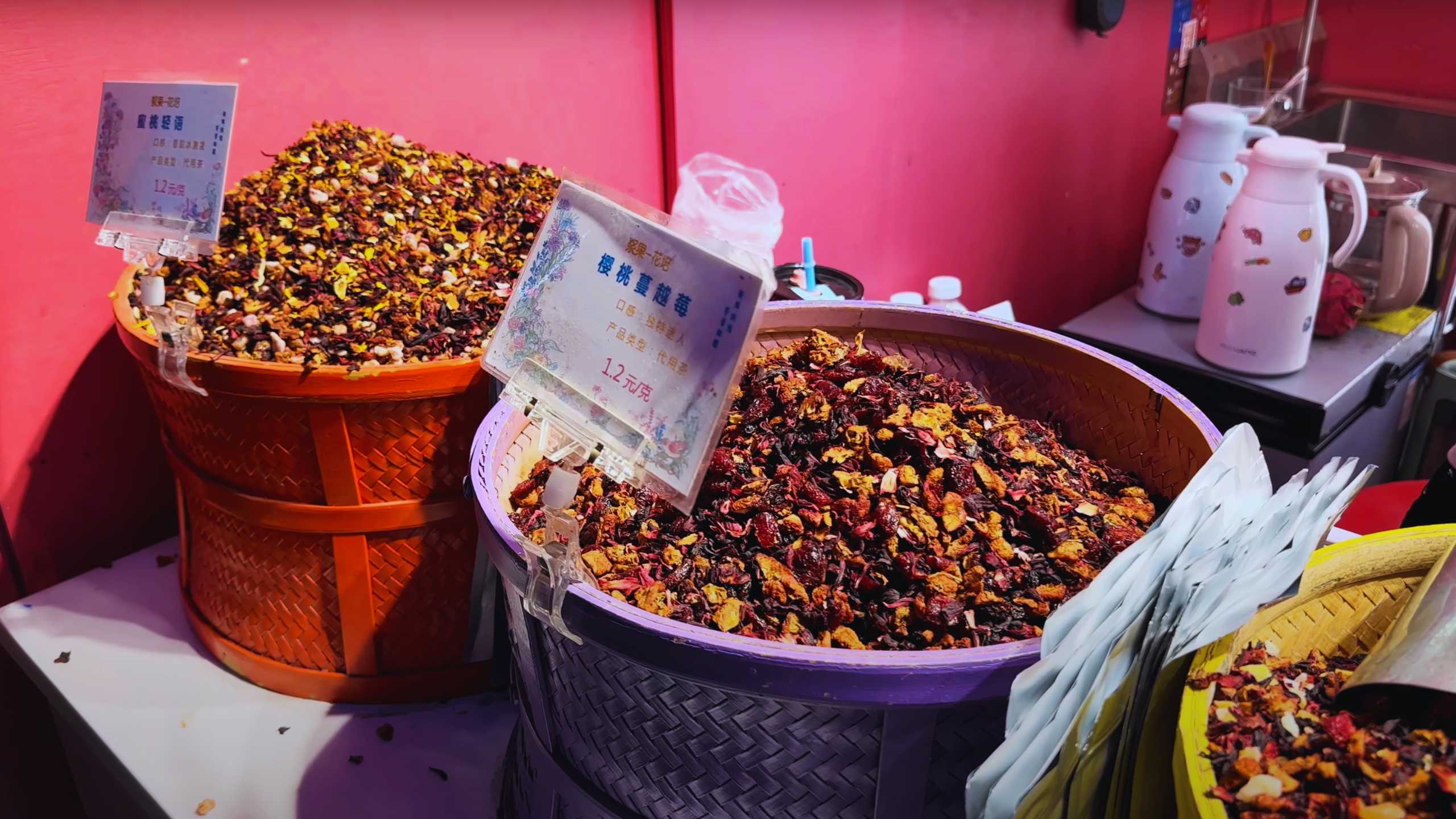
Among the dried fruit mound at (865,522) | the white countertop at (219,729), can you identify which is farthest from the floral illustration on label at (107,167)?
the dried fruit mound at (865,522)

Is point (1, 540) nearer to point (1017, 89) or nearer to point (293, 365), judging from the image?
point (293, 365)

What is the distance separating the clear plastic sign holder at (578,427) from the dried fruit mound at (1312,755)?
383mm

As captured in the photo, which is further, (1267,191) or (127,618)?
(1267,191)

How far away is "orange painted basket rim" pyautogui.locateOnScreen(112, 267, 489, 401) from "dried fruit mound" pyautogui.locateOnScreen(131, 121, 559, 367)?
0.09 feet

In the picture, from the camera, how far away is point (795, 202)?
7.11ft

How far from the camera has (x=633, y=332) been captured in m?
0.74

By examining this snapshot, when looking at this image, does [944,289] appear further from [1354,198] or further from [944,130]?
[1354,198]

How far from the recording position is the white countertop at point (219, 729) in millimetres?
1113

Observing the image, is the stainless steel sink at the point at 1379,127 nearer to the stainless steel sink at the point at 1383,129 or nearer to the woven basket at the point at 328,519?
the stainless steel sink at the point at 1383,129

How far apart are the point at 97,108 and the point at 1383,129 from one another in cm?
409

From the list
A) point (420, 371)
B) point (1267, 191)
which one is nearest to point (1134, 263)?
point (1267, 191)

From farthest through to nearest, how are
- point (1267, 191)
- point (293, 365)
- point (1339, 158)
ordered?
point (1339, 158)
point (1267, 191)
point (293, 365)

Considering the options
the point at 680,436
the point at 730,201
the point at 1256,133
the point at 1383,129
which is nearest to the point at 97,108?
the point at 730,201

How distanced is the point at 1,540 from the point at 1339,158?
3.37 m
